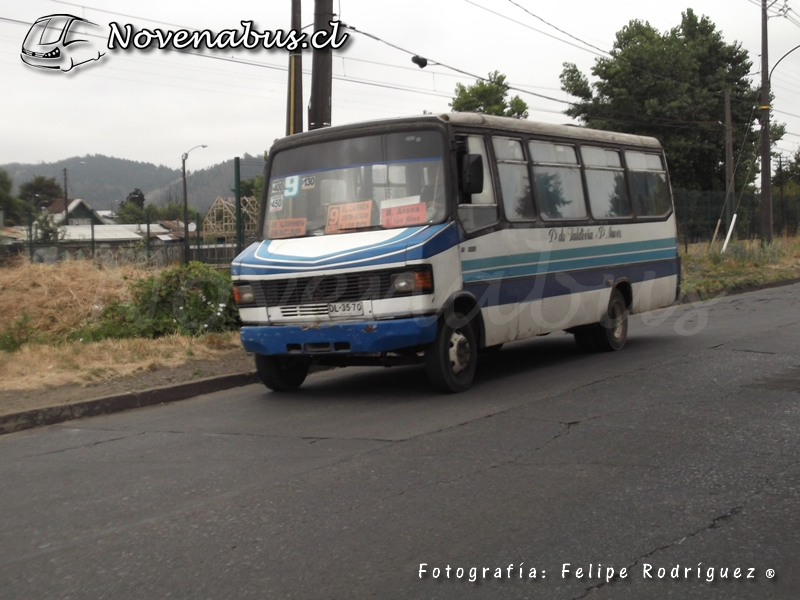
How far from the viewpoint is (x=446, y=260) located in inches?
353

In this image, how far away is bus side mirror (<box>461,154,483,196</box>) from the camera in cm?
906

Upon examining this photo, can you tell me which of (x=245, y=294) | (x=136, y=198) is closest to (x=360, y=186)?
(x=245, y=294)

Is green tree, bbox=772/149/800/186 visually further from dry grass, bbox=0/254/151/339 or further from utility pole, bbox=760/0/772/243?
dry grass, bbox=0/254/151/339

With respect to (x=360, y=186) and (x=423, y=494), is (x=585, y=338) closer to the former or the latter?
(x=360, y=186)

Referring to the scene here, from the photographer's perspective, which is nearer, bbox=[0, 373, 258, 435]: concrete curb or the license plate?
bbox=[0, 373, 258, 435]: concrete curb

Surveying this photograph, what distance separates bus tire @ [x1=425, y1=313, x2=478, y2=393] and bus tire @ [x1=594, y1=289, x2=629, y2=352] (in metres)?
3.27

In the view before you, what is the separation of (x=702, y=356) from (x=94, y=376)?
682 centimetres

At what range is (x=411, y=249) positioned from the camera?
8.66 metres

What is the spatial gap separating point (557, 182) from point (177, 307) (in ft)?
17.5

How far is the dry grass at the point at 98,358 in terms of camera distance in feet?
32.7

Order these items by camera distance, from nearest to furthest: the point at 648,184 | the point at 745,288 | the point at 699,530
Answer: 1. the point at 699,530
2. the point at 648,184
3. the point at 745,288

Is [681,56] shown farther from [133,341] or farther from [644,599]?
[644,599]

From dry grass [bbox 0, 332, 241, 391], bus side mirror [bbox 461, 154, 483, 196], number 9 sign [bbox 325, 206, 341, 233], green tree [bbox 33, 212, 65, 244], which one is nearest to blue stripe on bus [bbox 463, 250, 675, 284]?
bus side mirror [bbox 461, 154, 483, 196]

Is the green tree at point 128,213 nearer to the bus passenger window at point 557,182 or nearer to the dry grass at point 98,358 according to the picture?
the dry grass at point 98,358
